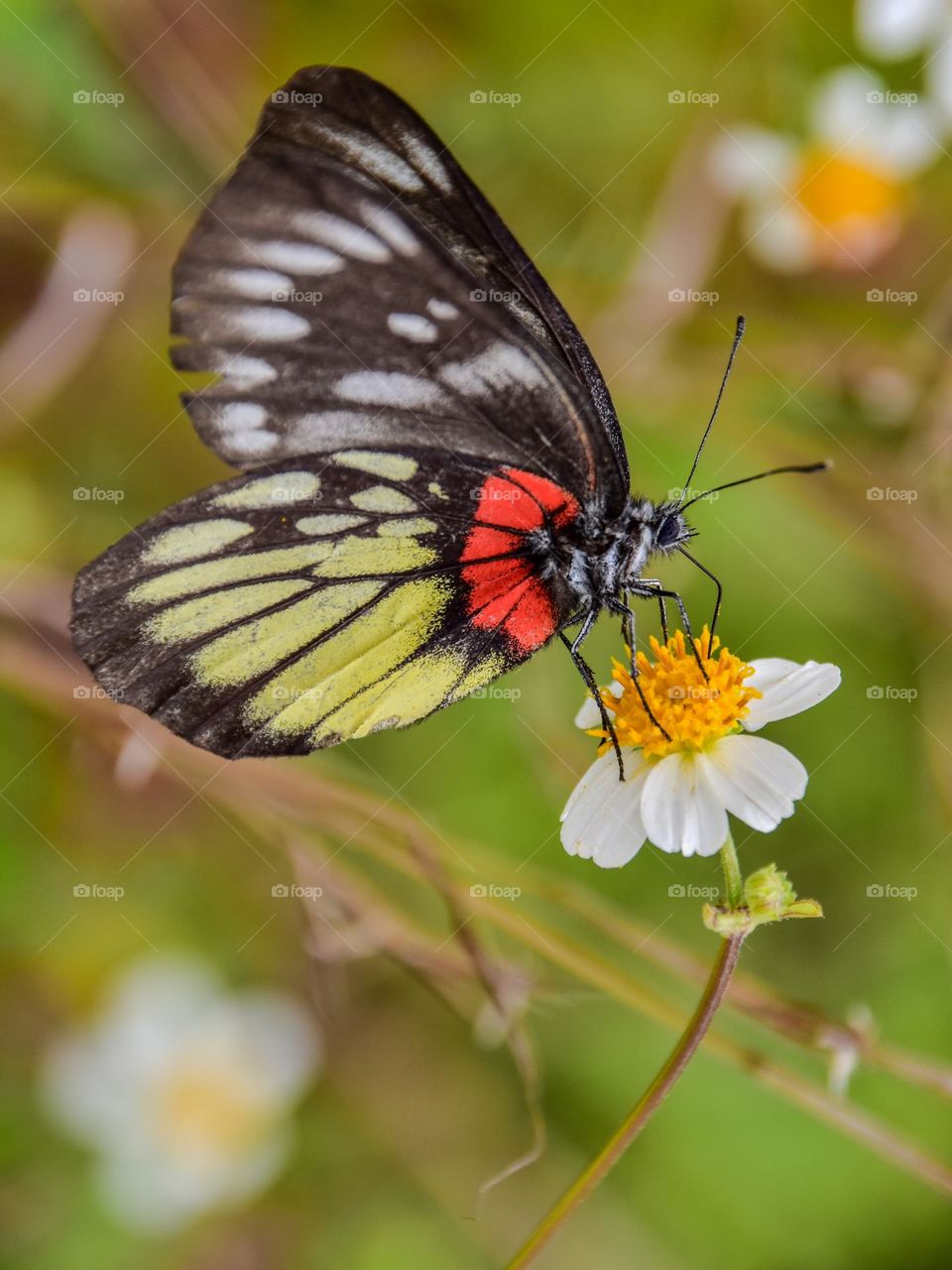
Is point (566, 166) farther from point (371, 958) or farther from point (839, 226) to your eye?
point (371, 958)

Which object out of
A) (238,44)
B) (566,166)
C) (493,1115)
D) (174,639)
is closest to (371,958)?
(493,1115)

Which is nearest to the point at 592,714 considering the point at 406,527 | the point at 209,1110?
the point at 406,527

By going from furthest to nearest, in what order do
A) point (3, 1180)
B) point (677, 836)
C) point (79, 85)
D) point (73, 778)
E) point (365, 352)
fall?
point (79, 85) < point (73, 778) < point (3, 1180) < point (365, 352) < point (677, 836)

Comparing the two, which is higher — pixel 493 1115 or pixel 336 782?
pixel 336 782

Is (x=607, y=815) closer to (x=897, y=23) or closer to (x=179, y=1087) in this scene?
(x=179, y=1087)

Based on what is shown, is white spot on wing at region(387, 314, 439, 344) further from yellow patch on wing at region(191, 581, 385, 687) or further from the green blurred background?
the green blurred background

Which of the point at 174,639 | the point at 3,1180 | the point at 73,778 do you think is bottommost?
the point at 3,1180

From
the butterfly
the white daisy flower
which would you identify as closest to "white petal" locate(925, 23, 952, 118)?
the butterfly
